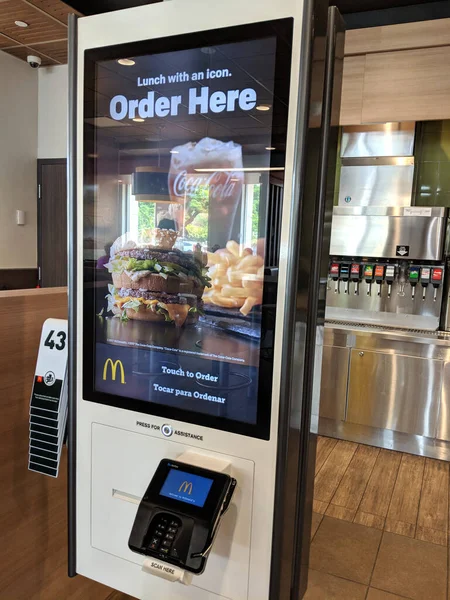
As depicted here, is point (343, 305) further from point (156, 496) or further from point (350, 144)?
point (156, 496)

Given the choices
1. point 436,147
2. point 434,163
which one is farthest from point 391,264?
point 436,147

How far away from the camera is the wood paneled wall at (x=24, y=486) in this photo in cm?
162

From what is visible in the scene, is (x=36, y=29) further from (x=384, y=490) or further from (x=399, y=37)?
(x=384, y=490)

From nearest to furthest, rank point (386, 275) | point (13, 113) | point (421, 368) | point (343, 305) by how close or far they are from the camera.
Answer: point (421, 368), point (386, 275), point (343, 305), point (13, 113)

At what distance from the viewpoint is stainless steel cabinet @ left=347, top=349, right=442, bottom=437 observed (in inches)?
141

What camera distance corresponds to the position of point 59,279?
5.89 meters

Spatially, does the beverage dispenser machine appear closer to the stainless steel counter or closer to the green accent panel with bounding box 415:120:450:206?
the stainless steel counter

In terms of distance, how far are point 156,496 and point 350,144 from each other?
3.73 meters

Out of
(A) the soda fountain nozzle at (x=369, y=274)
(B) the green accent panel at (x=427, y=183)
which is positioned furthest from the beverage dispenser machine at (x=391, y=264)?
(B) the green accent panel at (x=427, y=183)

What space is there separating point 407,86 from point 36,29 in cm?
335

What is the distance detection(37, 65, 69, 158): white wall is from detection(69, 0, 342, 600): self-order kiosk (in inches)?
189

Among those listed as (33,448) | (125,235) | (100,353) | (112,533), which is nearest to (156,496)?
(112,533)

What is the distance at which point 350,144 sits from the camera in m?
4.17

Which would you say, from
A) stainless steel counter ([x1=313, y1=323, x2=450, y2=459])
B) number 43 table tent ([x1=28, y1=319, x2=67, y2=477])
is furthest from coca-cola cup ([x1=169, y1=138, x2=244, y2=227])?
stainless steel counter ([x1=313, y1=323, x2=450, y2=459])
